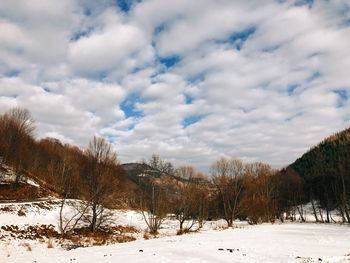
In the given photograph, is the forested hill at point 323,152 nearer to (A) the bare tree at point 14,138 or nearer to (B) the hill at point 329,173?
(B) the hill at point 329,173

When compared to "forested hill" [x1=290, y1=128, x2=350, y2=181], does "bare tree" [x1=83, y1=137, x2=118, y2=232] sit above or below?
below

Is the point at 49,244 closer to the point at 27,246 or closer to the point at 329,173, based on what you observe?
the point at 27,246

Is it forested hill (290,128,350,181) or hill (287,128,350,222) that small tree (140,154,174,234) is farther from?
forested hill (290,128,350,181)

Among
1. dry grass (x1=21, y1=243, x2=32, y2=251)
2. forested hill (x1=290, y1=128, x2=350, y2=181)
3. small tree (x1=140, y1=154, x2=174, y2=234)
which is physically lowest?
dry grass (x1=21, y1=243, x2=32, y2=251)

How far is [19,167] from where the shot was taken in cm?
5769

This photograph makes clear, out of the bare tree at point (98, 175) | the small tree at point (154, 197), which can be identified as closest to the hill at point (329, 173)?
the small tree at point (154, 197)

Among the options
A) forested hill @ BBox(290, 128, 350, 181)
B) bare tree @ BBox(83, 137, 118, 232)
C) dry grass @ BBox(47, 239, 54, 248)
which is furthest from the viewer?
forested hill @ BBox(290, 128, 350, 181)

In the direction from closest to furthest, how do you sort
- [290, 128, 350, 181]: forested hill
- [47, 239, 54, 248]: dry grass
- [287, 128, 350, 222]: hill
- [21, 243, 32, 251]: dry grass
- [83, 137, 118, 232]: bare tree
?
[21, 243, 32, 251]: dry grass → [47, 239, 54, 248]: dry grass → [83, 137, 118, 232]: bare tree → [287, 128, 350, 222]: hill → [290, 128, 350, 181]: forested hill

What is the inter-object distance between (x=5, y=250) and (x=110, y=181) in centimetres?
1883

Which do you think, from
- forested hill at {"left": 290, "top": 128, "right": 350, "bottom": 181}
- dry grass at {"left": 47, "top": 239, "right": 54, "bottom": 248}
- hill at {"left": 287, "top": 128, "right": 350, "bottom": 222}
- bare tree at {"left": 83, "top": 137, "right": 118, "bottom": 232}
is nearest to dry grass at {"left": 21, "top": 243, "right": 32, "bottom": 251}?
dry grass at {"left": 47, "top": 239, "right": 54, "bottom": 248}

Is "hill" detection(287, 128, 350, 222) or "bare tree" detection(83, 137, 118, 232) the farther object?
"hill" detection(287, 128, 350, 222)

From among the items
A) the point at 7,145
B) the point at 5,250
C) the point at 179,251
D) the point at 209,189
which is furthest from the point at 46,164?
the point at 179,251

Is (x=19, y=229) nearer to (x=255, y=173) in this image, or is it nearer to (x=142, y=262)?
(x=142, y=262)

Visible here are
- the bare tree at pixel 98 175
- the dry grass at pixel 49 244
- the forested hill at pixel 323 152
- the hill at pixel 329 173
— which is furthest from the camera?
the forested hill at pixel 323 152
